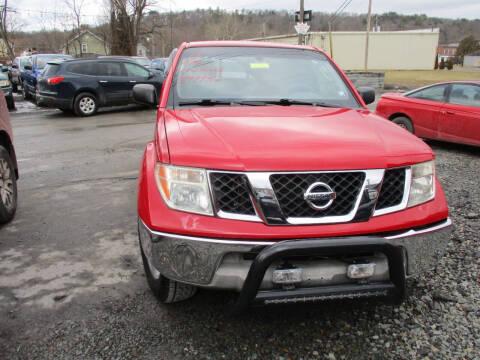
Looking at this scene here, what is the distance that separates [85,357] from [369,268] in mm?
1553

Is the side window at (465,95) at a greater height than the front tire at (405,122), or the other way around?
the side window at (465,95)

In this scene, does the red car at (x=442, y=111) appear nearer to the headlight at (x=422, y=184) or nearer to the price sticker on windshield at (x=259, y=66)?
the price sticker on windshield at (x=259, y=66)

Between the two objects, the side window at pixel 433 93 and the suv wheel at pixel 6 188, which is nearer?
the suv wheel at pixel 6 188

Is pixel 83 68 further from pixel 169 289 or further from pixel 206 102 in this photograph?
pixel 169 289

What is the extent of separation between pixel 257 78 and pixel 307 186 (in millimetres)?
1666

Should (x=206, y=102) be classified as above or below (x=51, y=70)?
below

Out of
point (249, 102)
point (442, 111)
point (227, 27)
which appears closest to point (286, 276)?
point (249, 102)

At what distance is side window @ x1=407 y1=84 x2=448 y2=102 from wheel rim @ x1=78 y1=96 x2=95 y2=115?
29.2 ft

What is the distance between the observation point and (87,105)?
11.9 meters

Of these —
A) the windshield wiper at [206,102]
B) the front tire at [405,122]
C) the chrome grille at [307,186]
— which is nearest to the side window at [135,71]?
the front tire at [405,122]

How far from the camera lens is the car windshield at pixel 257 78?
3.14 m

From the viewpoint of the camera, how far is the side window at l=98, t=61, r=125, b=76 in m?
12.1

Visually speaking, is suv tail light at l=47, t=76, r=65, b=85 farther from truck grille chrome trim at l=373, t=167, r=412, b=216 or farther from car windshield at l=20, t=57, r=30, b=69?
truck grille chrome trim at l=373, t=167, r=412, b=216

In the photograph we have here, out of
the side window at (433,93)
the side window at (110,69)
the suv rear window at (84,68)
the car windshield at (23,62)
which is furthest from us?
the car windshield at (23,62)
